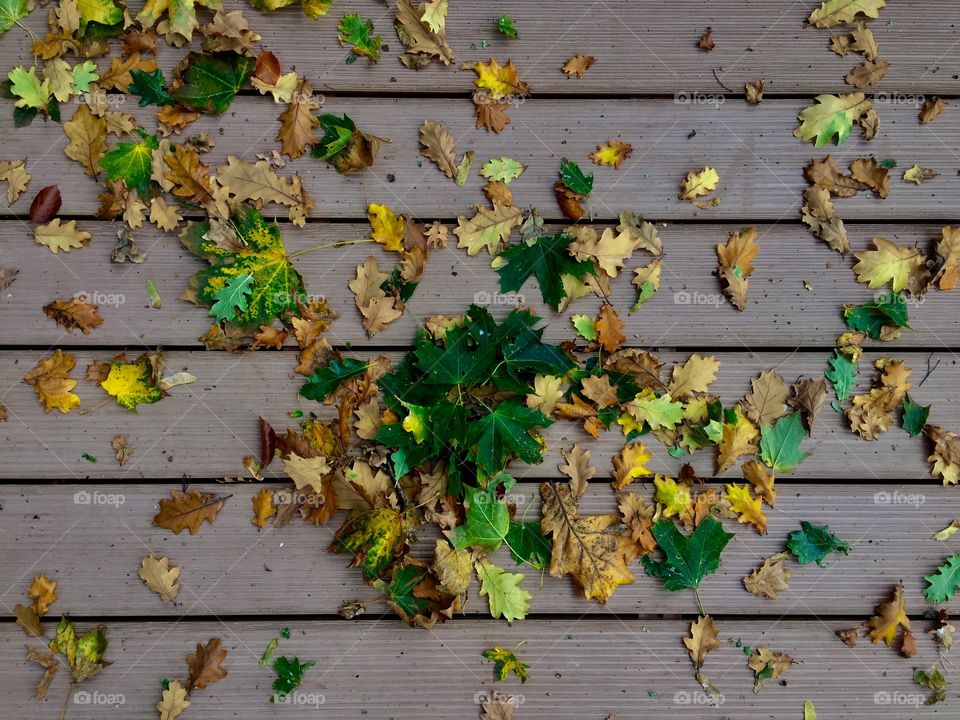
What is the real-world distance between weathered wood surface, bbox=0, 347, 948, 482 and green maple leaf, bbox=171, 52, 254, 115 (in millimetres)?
747

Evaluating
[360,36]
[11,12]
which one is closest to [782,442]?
[360,36]

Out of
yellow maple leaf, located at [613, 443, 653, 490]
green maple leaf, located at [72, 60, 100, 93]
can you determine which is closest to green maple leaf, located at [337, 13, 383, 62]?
green maple leaf, located at [72, 60, 100, 93]

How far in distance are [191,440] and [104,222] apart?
705mm

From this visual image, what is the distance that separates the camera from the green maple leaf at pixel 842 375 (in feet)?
6.42

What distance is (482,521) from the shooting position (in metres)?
1.87

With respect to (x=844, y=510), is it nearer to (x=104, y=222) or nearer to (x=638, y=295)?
(x=638, y=295)

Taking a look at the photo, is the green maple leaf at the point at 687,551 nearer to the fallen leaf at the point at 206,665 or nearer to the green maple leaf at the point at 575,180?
the green maple leaf at the point at 575,180

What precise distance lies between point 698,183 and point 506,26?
74 centimetres

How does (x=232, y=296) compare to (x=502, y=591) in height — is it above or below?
above

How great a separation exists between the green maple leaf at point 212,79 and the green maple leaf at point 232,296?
1.72 feet

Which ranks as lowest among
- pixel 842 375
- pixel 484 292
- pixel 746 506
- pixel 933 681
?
pixel 933 681

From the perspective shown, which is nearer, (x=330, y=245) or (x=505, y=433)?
(x=505, y=433)

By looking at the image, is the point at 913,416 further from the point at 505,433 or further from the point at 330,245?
the point at 330,245
